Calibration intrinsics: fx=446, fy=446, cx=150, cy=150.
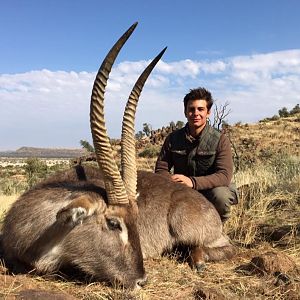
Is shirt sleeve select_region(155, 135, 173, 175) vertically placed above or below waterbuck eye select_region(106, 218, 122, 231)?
above

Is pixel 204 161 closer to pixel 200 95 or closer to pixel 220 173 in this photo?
pixel 220 173

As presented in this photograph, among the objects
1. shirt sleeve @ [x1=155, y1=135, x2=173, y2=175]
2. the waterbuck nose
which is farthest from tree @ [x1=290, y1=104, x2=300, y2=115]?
the waterbuck nose

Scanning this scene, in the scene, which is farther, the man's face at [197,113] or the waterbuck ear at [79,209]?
the man's face at [197,113]

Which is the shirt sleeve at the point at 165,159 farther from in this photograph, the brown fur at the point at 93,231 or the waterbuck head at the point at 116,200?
the waterbuck head at the point at 116,200

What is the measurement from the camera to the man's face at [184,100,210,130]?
636cm

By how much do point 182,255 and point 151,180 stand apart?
1031 mm

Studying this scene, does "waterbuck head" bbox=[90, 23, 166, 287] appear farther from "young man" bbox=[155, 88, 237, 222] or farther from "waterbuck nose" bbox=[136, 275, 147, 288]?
"young man" bbox=[155, 88, 237, 222]

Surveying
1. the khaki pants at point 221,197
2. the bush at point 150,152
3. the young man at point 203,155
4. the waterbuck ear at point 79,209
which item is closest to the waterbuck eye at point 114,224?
the waterbuck ear at point 79,209

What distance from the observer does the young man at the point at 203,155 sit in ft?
20.4

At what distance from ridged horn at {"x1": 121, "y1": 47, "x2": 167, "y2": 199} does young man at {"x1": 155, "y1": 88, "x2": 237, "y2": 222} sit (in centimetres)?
141

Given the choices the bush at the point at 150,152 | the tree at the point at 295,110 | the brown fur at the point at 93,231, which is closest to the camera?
the brown fur at the point at 93,231

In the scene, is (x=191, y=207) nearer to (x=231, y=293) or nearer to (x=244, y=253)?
(x=244, y=253)

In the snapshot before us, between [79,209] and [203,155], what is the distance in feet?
8.75

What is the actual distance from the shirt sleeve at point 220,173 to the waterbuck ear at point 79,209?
207cm
